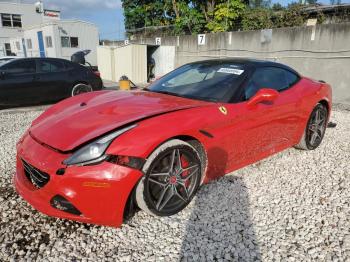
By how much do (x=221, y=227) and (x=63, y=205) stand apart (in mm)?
1280

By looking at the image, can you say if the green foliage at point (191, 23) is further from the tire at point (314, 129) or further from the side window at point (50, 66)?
the tire at point (314, 129)

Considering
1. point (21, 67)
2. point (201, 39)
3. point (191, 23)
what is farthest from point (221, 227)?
point (191, 23)

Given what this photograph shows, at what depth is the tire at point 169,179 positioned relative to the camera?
2332 mm

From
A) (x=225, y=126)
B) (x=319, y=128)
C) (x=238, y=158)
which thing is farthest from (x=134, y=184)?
(x=319, y=128)

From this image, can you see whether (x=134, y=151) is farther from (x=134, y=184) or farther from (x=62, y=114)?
(x=62, y=114)

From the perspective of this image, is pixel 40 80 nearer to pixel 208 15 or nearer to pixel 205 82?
pixel 205 82

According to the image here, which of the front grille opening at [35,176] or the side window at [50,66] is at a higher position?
the side window at [50,66]

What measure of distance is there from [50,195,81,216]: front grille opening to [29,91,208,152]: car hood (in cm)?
37

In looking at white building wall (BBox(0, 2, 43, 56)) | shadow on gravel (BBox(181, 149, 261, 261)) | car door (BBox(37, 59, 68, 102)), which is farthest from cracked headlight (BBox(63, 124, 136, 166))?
white building wall (BBox(0, 2, 43, 56))

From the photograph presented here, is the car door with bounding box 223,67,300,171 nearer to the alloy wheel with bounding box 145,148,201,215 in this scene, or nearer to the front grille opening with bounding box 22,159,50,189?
the alloy wheel with bounding box 145,148,201,215

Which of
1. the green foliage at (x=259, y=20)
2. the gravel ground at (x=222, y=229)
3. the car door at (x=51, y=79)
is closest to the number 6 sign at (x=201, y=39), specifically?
the green foliage at (x=259, y=20)

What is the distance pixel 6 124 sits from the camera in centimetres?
589

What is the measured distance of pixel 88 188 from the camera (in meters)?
2.11

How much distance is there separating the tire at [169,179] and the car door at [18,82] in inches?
246
